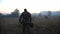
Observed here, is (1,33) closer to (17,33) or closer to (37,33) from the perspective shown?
(17,33)

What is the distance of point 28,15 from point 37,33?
2.39 meters

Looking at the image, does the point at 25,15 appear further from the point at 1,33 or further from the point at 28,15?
the point at 1,33

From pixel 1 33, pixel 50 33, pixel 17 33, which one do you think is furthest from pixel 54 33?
pixel 1 33

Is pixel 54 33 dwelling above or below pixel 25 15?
below

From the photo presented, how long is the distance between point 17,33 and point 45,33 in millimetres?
1862

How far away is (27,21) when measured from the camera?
1156cm

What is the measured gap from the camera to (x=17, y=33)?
13445 mm

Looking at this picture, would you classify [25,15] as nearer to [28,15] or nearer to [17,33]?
[28,15]

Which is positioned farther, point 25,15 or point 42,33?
point 42,33

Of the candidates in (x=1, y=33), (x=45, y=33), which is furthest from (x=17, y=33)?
(x=45, y=33)

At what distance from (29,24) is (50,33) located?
264 cm

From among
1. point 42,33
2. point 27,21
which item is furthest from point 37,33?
point 27,21

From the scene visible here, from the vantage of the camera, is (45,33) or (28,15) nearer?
(28,15)

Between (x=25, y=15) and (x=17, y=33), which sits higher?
(x=25, y=15)
